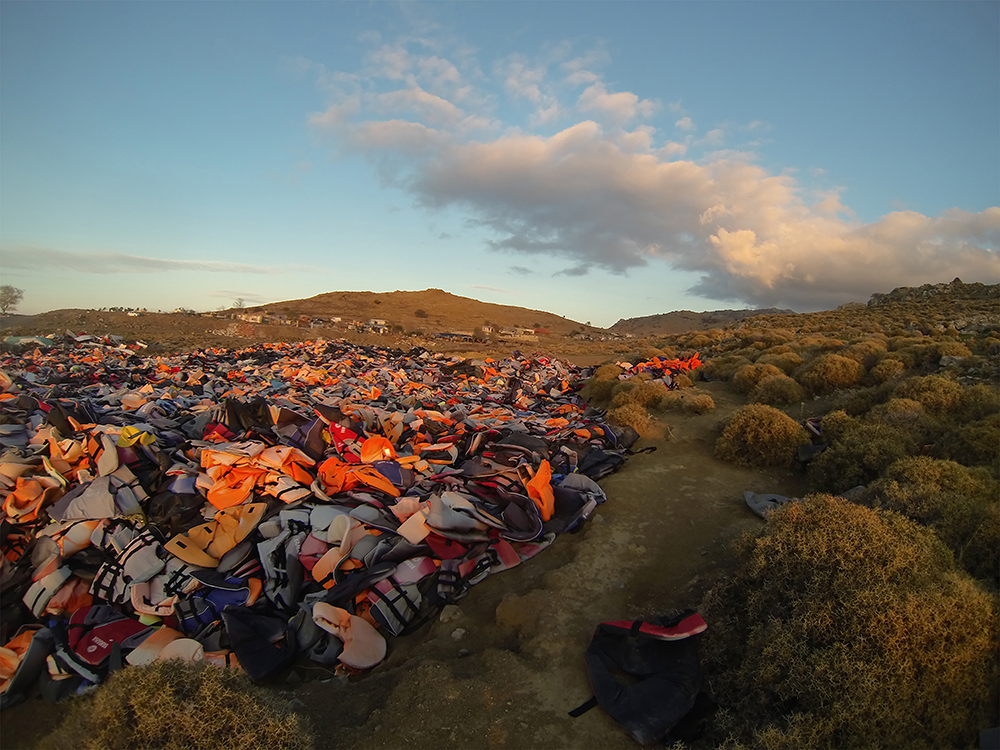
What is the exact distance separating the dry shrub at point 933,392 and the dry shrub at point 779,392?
7.47 feet

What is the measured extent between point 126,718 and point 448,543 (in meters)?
2.61

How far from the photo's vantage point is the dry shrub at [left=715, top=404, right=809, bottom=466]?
591 centimetres

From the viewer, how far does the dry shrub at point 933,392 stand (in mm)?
5957

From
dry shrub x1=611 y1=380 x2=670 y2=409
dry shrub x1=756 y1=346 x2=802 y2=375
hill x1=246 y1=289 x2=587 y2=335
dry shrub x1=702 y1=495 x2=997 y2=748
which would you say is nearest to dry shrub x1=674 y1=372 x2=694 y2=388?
dry shrub x1=756 y1=346 x2=802 y2=375

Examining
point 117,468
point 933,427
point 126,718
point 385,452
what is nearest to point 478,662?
point 126,718

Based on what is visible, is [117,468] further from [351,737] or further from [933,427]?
[933,427]

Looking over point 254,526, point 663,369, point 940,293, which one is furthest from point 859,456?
point 940,293

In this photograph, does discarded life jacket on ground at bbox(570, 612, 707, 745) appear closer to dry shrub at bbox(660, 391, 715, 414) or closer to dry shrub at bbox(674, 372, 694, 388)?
dry shrub at bbox(660, 391, 715, 414)

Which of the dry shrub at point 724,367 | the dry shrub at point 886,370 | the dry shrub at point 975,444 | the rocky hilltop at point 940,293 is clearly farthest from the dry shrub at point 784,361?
the rocky hilltop at point 940,293

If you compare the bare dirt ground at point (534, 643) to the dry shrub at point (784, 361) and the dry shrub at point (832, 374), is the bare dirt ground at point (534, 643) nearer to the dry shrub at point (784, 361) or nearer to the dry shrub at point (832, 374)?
the dry shrub at point (832, 374)

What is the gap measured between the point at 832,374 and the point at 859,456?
4777mm

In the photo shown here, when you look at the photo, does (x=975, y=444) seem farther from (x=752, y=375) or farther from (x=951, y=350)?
(x=951, y=350)

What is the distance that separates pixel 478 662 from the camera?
293 cm

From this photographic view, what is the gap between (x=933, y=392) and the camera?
6.13 meters
